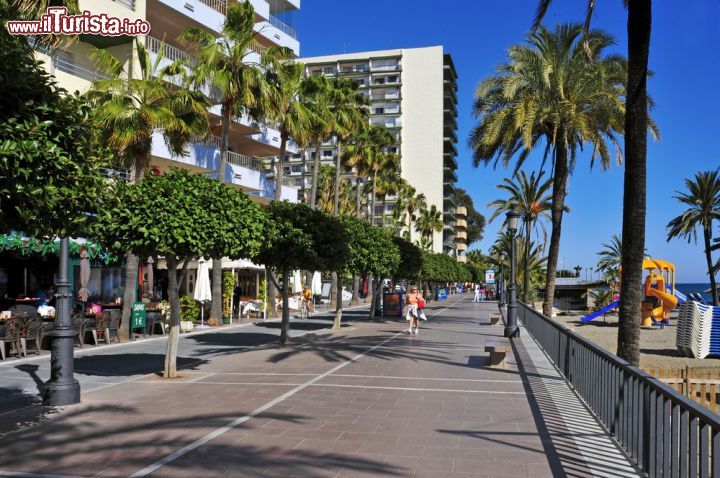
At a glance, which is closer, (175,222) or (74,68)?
(175,222)

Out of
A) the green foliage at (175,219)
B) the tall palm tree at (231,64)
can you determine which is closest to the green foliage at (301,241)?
the green foliage at (175,219)

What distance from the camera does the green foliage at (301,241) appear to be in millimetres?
17406

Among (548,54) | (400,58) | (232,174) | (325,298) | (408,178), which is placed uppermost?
(400,58)

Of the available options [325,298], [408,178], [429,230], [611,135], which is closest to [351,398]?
[611,135]

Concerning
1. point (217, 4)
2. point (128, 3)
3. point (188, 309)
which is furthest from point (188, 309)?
point (217, 4)

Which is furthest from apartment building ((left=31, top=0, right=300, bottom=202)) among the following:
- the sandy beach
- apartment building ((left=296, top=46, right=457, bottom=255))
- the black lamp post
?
apartment building ((left=296, top=46, right=457, bottom=255))

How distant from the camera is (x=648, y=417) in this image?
17.5 ft

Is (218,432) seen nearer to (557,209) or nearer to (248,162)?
(557,209)

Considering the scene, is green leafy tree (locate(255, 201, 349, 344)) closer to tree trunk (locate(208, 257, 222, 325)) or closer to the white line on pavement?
the white line on pavement

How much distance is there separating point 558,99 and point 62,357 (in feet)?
56.7

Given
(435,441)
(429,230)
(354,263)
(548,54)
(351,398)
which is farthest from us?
(429,230)

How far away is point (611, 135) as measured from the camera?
73.3ft

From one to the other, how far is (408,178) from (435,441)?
92.1 meters

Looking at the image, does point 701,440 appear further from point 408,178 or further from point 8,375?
point 408,178
